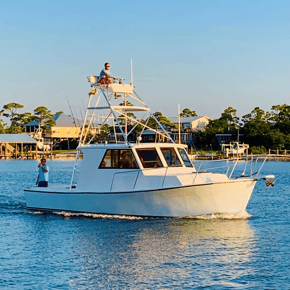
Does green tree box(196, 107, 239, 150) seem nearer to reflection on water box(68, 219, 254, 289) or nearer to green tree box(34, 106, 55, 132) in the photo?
green tree box(34, 106, 55, 132)

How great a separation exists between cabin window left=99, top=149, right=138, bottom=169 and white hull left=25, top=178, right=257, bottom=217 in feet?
3.90

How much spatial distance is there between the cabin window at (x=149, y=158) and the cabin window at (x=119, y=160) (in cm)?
32

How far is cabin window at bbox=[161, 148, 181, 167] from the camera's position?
70.1 feet

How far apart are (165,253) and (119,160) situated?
20.2ft

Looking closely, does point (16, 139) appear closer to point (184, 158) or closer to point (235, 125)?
point (235, 125)

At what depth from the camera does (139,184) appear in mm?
20281

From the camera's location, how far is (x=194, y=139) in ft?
364

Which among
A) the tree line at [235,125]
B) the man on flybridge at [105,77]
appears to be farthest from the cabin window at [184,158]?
the tree line at [235,125]

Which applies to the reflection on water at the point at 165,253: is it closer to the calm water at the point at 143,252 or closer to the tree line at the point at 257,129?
the calm water at the point at 143,252

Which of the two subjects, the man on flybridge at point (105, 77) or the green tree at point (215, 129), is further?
the green tree at point (215, 129)

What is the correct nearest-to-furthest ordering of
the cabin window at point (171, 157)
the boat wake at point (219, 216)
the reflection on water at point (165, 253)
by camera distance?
the reflection on water at point (165, 253), the boat wake at point (219, 216), the cabin window at point (171, 157)

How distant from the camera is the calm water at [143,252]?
13227 mm

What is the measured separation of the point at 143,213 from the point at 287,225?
5498 mm

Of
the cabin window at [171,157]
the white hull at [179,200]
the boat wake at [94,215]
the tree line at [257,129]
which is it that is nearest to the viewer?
the white hull at [179,200]
